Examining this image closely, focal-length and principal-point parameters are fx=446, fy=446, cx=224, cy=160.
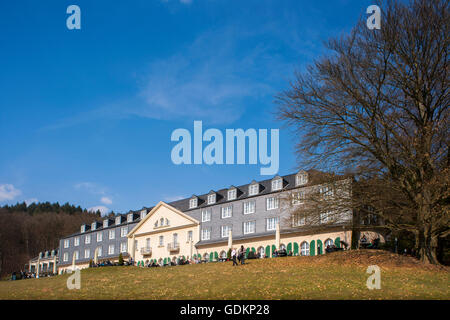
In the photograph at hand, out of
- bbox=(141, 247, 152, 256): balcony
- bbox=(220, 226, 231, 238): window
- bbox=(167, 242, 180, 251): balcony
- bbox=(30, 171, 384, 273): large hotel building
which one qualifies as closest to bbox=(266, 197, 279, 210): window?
bbox=(30, 171, 384, 273): large hotel building

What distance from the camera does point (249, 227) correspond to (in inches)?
2124

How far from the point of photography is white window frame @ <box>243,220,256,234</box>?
53.3 metres

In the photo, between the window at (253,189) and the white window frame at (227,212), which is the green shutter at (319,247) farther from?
the white window frame at (227,212)

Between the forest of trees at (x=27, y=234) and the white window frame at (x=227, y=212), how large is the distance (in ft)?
177

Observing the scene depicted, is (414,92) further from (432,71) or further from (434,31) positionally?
(434,31)

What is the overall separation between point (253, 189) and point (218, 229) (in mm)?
7406

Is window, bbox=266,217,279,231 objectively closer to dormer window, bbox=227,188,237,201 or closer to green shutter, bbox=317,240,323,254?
green shutter, bbox=317,240,323,254

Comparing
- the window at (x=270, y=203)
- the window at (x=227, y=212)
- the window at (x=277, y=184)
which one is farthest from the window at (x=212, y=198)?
the window at (x=277, y=184)

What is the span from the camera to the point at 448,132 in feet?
83.9

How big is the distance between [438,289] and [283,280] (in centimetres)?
709

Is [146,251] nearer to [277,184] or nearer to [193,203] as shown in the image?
[193,203]

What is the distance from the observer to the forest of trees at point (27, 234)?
9769 centimetres

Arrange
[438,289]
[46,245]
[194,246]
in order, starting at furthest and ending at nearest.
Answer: [46,245]
[194,246]
[438,289]
